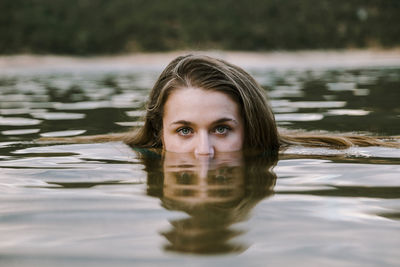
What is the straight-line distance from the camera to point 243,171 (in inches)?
124

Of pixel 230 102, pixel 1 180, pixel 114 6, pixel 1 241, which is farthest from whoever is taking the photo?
pixel 114 6

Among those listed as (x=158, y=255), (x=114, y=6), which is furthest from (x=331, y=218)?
(x=114, y=6)

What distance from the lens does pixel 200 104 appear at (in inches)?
140

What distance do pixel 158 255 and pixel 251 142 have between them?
2.28 metres

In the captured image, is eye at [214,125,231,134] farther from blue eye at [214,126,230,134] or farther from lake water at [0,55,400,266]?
lake water at [0,55,400,266]

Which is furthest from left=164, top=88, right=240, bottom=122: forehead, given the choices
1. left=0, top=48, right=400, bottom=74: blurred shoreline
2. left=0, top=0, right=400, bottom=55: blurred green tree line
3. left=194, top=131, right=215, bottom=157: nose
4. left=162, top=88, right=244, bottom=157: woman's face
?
left=0, top=0, right=400, bottom=55: blurred green tree line

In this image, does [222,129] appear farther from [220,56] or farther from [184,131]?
[220,56]

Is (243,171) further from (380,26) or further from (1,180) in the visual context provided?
(380,26)

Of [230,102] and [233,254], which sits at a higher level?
[230,102]

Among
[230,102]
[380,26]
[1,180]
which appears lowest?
[1,180]

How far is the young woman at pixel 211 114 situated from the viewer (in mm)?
3521

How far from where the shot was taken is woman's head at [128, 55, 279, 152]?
3.68 meters

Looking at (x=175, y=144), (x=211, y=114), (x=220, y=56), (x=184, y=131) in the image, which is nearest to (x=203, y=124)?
(x=211, y=114)

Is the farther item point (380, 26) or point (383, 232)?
point (380, 26)
